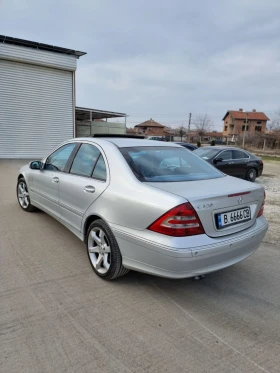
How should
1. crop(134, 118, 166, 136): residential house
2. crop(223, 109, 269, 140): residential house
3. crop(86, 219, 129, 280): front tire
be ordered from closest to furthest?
crop(86, 219, 129, 280): front tire < crop(223, 109, 269, 140): residential house < crop(134, 118, 166, 136): residential house

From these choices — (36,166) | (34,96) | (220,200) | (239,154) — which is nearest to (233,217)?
(220,200)

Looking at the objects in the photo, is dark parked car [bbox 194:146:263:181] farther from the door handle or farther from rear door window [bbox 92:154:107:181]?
the door handle

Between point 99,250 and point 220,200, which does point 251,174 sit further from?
point 99,250

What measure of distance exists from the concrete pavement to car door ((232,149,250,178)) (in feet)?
24.7

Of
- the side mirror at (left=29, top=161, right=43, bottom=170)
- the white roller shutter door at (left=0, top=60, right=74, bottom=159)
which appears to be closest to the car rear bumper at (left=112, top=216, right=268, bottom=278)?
the side mirror at (left=29, top=161, right=43, bottom=170)

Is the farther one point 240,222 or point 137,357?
point 240,222

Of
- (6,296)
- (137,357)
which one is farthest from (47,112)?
(137,357)

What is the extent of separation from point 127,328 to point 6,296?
1244 mm

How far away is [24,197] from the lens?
5.42 m

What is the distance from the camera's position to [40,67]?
15625 millimetres

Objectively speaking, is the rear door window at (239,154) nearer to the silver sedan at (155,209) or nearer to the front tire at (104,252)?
the silver sedan at (155,209)

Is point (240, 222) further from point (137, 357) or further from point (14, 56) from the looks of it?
point (14, 56)

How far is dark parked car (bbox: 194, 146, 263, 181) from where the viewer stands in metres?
10.3

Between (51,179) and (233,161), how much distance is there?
8.18 m
